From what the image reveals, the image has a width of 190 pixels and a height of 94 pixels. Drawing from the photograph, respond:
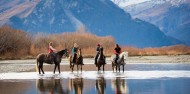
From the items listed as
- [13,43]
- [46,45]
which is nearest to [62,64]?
[13,43]

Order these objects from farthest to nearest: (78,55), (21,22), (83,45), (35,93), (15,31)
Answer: (21,22), (83,45), (15,31), (78,55), (35,93)

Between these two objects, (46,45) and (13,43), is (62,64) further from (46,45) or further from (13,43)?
(46,45)

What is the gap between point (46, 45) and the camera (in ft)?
319

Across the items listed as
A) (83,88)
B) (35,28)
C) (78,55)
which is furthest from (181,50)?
(35,28)

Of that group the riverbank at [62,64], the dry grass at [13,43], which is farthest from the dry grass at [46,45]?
the riverbank at [62,64]

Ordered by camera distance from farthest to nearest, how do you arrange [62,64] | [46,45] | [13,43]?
[46,45]
[13,43]
[62,64]

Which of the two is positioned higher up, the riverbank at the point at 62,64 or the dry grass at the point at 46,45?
the dry grass at the point at 46,45

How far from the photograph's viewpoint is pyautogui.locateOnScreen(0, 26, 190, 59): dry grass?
284ft

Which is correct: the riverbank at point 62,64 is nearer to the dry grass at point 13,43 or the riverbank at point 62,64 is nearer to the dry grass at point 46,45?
the dry grass at point 46,45

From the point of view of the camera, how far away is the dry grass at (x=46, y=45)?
284 ft

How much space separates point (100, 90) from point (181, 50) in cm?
6913

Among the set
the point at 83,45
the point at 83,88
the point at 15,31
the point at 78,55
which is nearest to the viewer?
the point at 83,88

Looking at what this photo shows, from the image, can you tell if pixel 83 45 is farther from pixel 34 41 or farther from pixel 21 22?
pixel 21 22

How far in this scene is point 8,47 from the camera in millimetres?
90312
